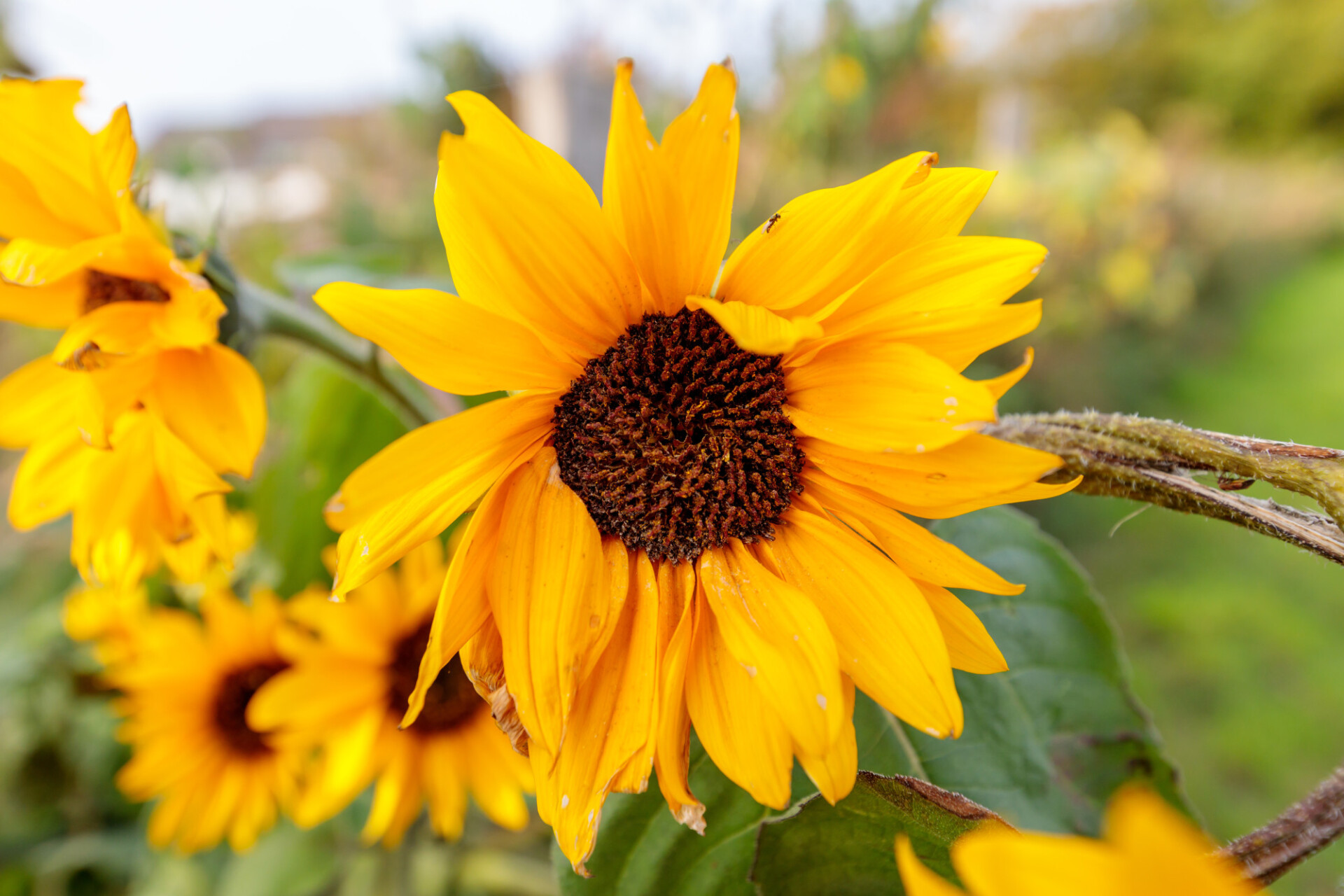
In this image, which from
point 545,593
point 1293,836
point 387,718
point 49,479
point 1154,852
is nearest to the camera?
point 1154,852

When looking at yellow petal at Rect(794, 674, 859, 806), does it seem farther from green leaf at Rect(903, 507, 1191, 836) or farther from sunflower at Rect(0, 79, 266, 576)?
sunflower at Rect(0, 79, 266, 576)

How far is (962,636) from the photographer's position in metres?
0.34

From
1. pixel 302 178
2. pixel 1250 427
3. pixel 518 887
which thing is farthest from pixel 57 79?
pixel 1250 427

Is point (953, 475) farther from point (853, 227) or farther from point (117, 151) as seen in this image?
point (117, 151)

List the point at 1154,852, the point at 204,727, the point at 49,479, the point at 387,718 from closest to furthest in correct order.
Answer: the point at 1154,852 → the point at 49,479 → the point at 387,718 → the point at 204,727

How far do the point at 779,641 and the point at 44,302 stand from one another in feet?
1.51

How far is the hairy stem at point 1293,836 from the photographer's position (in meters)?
0.25

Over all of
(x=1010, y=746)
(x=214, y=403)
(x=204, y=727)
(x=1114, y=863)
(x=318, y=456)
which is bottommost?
(x=204, y=727)

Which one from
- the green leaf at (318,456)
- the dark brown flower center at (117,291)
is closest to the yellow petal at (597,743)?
the dark brown flower center at (117,291)

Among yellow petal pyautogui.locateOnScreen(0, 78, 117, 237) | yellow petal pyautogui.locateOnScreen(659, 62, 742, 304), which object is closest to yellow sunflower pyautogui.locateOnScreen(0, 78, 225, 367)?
yellow petal pyautogui.locateOnScreen(0, 78, 117, 237)

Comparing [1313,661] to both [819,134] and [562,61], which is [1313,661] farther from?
[562,61]

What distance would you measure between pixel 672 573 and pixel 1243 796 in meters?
1.98

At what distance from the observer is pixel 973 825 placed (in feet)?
0.92

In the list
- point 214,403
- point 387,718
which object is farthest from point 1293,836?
point 387,718
